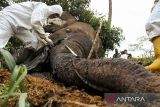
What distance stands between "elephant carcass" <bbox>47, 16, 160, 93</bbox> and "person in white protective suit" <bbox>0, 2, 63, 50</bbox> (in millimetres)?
1079

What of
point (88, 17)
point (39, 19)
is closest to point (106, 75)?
point (39, 19)

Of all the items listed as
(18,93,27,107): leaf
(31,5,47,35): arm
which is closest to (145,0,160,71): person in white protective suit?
(31,5,47,35): arm

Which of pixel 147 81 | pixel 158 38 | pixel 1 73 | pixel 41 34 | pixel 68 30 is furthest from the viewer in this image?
pixel 41 34

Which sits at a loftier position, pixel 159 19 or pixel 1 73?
pixel 159 19

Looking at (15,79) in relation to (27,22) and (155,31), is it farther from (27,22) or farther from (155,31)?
(27,22)

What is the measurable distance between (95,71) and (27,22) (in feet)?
11.4

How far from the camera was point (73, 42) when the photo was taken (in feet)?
15.1

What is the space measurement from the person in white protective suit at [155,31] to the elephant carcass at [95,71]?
72 cm

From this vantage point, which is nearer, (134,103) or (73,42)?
(134,103)

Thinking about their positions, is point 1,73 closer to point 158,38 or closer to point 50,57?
point 50,57

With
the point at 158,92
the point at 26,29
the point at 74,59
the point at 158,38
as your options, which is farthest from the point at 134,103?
the point at 26,29

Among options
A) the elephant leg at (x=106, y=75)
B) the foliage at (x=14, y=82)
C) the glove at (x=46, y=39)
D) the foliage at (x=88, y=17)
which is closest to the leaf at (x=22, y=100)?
the foliage at (x=14, y=82)

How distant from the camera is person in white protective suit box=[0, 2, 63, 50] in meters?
5.86

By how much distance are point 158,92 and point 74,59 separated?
1310mm
